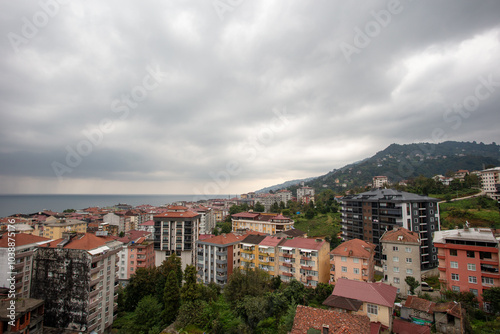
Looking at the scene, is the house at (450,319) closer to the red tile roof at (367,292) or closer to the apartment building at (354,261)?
the red tile roof at (367,292)

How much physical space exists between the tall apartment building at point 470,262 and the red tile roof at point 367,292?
913 centimetres

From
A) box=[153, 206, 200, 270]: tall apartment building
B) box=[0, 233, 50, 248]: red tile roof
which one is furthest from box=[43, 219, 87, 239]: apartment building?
box=[0, 233, 50, 248]: red tile roof

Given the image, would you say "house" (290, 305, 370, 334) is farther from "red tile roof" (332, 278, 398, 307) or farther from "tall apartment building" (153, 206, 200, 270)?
"tall apartment building" (153, 206, 200, 270)

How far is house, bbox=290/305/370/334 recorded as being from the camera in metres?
16.1

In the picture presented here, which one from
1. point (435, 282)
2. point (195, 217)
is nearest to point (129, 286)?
point (195, 217)

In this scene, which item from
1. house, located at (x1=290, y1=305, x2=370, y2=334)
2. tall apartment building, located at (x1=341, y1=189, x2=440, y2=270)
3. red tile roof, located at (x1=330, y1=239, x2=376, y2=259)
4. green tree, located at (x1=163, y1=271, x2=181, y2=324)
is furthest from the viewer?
tall apartment building, located at (x1=341, y1=189, x2=440, y2=270)

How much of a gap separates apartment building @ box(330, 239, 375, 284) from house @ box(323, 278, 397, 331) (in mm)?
6522

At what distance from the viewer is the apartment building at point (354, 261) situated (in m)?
28.1

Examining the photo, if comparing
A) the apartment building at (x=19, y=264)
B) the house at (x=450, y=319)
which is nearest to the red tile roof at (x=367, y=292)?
the house at (x=450, y=319)

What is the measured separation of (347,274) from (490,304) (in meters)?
12.2

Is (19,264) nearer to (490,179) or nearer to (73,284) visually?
(73,284)

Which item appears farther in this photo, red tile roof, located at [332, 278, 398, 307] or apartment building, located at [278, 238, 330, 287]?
apartment building, located at [278, 238, 330, 287]

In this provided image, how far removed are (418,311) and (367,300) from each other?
5590 millimetres

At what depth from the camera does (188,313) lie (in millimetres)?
25203
